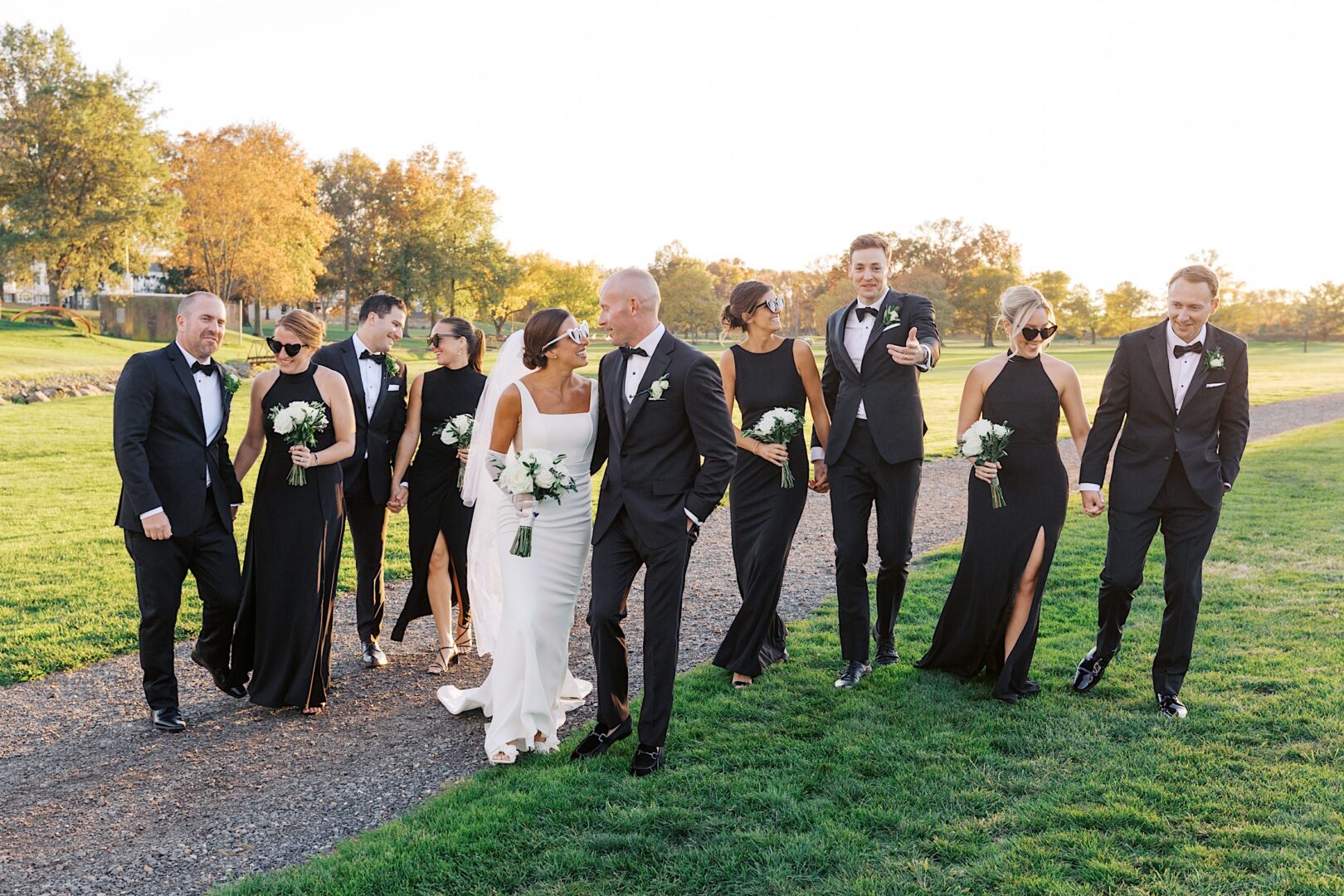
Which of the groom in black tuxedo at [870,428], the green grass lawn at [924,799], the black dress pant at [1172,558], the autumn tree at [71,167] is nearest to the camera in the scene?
the green grass lawn at [924,799]

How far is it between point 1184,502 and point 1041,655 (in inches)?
68.0

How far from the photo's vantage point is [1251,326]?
352ft

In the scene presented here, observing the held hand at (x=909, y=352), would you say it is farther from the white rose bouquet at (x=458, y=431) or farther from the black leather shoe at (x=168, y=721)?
the black leather shoe at (x=168, y=721)

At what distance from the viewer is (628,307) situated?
5180 millimetres

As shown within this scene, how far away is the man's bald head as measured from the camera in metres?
5.17

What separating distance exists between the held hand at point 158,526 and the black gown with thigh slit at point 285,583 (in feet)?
1.67

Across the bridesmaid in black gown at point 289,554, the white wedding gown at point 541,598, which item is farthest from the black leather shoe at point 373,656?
the white wedding gown at point 541,598

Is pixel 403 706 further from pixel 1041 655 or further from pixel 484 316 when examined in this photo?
pixel 484 316

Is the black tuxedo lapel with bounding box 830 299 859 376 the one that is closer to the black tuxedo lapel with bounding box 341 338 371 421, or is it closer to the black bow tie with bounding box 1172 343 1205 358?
the black bow tie with bounding box 1172 343 1205 358

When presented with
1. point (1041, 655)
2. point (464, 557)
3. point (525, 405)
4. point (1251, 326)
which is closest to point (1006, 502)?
point (1041, 655)

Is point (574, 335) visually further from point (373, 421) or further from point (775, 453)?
point (373, 421)

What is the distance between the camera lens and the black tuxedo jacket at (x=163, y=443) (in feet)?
18.6

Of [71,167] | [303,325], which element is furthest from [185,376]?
[71,167]

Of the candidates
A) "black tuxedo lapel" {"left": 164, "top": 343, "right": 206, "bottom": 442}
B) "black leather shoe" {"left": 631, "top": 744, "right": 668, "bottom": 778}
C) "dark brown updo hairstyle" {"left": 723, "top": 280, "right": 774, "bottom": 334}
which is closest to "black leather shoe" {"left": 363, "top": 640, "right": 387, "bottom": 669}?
"black tuxedo lapel" {"left": 164, "top": 343, "right": 206, "bottom": 442}
